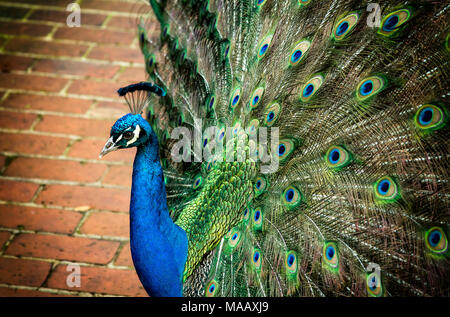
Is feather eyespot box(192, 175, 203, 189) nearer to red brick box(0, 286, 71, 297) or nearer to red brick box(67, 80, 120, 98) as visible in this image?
red brick box(0, 286, 71, 297)

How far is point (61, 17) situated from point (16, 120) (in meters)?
1.26

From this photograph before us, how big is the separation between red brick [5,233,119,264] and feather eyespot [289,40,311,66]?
1.24 m

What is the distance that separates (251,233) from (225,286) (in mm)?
198

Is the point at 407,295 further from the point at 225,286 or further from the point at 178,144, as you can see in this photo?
the point at 178,144

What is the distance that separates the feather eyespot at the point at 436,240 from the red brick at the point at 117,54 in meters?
2.58

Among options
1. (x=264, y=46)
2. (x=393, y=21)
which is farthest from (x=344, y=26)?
(x=264, y=46)

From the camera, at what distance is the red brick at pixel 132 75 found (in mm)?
3277

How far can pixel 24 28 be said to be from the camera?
3740 mm

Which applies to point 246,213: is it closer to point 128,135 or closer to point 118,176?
point 128,135

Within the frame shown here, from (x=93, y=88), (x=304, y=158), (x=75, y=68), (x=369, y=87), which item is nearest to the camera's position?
(x=369, y=87)

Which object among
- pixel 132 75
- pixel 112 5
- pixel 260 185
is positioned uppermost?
pixel 112 5

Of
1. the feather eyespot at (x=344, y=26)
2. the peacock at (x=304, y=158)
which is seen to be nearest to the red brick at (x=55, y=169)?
the peacock at (x=304, y=158)

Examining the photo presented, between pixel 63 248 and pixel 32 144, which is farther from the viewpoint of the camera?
pixel 32 144

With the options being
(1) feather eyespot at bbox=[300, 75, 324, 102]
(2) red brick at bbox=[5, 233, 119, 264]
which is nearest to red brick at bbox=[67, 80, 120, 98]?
(2) red brick at bbox=[5, 233, 119, 264]
